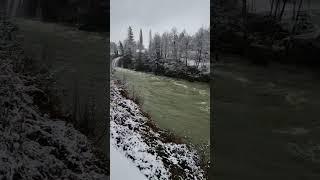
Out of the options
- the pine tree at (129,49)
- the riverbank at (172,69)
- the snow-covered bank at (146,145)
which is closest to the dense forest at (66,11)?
the pine tree at (129,49)

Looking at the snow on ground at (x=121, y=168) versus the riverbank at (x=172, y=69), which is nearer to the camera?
the snow on ground at (x=121, y=168)

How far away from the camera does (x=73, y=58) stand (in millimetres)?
4387

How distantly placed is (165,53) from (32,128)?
1.49 m

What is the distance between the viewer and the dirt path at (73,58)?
4234 millimetres

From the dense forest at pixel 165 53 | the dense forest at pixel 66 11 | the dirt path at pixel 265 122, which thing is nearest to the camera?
the dirt path at pixel 265 122

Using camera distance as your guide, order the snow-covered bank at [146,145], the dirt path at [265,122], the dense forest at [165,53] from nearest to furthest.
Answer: the dirt path at [265,122] < the snow-covered bank at [146,145] < the dense forest at [165,53]

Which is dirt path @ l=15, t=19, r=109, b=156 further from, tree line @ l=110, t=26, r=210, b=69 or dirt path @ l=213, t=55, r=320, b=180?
dirt path @ l=213, t=55, r=320, b=180

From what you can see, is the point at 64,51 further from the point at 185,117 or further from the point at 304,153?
the point at 304,153

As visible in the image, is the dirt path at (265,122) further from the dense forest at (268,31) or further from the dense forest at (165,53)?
the dense forest at (165,53)

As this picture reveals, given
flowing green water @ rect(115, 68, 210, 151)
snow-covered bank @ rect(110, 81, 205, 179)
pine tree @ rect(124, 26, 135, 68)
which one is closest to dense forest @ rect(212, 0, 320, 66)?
flowing green water @ rect(115, 68, 210, 151)

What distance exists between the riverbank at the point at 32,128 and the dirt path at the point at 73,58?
0.33 feet

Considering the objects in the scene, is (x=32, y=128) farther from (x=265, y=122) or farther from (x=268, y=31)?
(x=268, y=31)

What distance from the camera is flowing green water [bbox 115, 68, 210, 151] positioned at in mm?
4469

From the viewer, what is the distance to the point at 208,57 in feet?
14.7
